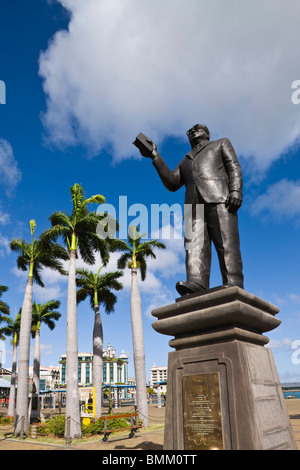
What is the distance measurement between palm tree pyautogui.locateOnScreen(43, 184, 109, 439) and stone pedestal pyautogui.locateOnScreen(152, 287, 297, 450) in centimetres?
1028

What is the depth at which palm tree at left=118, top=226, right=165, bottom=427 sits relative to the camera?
1579 cm

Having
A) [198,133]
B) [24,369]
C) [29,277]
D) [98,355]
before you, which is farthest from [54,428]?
[198,133]

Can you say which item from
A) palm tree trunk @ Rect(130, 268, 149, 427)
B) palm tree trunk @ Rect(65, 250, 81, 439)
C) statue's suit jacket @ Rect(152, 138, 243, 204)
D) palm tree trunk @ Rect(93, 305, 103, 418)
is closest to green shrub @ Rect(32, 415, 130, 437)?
palm tree trunk @ Rect(65, 250, 81, 439)

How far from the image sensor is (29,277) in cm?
1689

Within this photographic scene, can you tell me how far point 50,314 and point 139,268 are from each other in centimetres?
1186

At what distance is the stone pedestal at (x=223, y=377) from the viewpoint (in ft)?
11.1

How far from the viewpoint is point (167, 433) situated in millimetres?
3904

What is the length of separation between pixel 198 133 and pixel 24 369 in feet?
44.9

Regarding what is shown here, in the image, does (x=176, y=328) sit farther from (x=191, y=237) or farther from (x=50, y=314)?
(x=50, y=314)

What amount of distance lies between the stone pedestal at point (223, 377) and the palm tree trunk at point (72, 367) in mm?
10146

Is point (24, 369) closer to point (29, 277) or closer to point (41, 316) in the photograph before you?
point (29, 277)

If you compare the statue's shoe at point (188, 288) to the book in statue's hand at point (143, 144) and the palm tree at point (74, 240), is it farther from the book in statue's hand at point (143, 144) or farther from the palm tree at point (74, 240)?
the palm tree at point (74, 240)

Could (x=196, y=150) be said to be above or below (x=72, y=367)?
above

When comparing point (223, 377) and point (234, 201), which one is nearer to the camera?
point (223, 377)
